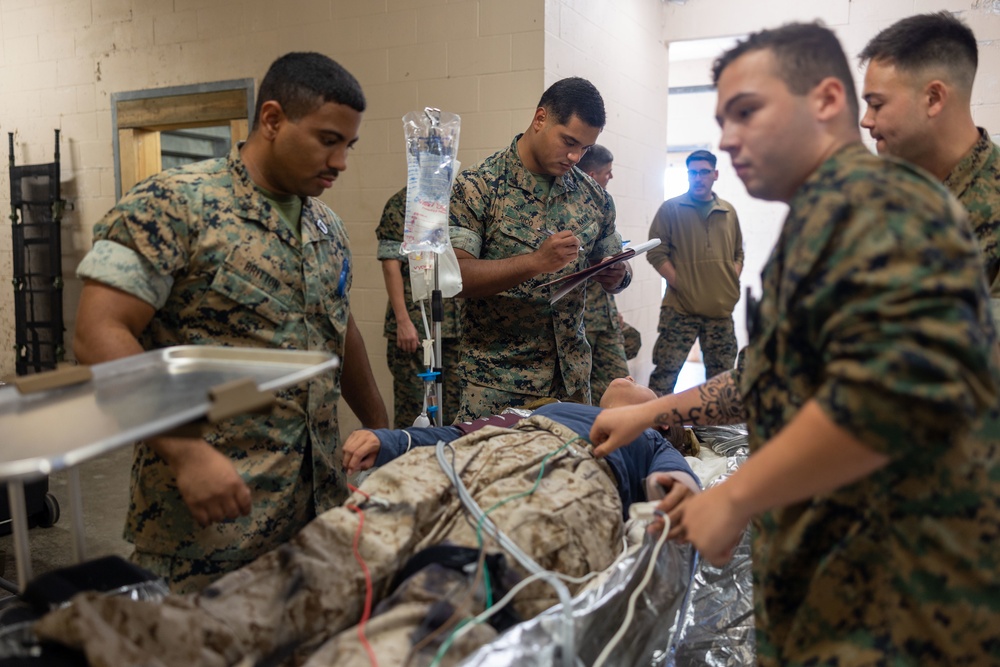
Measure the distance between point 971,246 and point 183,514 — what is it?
1.45 metres

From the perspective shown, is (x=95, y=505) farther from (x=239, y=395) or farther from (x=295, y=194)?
(x=239, y=395)

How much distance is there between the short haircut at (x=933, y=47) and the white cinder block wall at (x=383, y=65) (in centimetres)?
191

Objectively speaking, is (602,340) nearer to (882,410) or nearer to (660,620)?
(660,620)

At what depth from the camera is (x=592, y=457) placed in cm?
178

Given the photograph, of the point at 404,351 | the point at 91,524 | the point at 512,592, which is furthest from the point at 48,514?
the point at 512,592

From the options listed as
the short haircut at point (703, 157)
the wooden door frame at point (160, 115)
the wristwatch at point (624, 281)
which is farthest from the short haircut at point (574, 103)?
the wooden door frame at point (160, 115)

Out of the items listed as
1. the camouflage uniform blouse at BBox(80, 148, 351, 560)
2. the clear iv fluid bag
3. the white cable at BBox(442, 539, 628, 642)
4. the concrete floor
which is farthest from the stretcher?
the concrete floor

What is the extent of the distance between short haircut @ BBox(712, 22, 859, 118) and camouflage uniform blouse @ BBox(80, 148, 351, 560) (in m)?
1.06

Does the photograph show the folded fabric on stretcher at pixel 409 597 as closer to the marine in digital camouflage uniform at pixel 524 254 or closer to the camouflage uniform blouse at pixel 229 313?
the camouflage uniform blouse at pixel 229 313

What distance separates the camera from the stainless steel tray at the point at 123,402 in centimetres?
80

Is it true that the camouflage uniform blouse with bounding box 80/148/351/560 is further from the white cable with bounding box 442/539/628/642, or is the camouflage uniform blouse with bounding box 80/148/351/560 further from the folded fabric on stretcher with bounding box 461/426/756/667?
the folded fabric on stretcher with bounding box 461/426/756/667

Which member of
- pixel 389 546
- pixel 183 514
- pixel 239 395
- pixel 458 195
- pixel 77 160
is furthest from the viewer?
pixel 77 160

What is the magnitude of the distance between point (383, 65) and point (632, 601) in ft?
10.4

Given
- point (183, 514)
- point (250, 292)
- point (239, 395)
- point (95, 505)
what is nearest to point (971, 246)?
point (239, 395)
